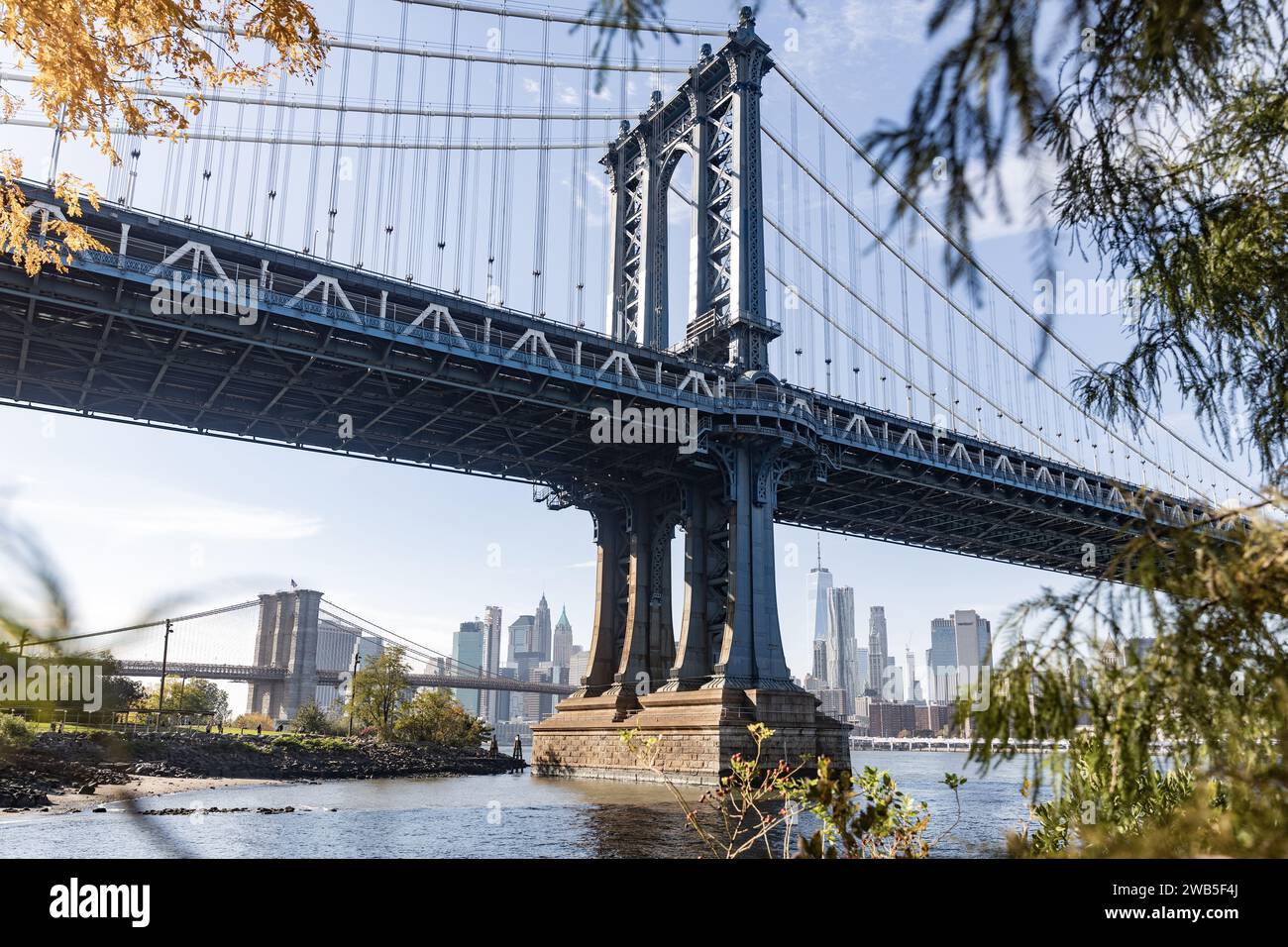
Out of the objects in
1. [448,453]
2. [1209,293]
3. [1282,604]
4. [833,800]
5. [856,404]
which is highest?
[856,404]

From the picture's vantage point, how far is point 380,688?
71750mm

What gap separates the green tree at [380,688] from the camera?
71.0 metres

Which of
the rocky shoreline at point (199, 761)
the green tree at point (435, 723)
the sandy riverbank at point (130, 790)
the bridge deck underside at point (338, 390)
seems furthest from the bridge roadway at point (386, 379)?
the green tree at point (435, 723)

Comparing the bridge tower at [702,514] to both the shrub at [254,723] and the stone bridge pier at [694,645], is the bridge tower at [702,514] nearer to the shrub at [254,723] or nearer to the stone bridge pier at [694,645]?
the stone bridge pier at [694,645]

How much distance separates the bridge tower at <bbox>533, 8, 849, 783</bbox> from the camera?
144ft

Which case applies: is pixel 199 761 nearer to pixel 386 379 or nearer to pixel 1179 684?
pixel 386 379

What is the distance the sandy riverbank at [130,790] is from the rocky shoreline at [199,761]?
14.0 inches

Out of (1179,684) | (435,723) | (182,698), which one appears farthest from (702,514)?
(182,698)

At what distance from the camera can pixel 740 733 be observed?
41625 mm

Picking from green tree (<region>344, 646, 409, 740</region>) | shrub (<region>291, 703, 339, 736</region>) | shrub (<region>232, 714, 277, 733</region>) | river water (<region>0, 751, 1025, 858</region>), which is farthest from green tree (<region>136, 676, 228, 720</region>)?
river water (<region>0, 751, 1025, 858</region>)
